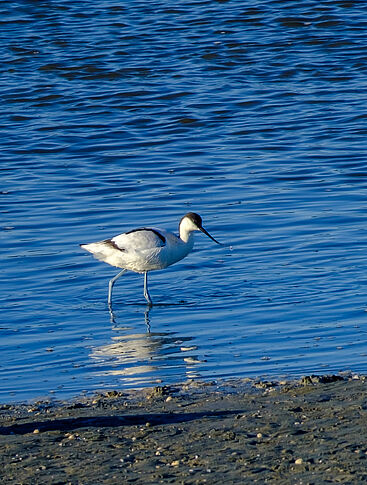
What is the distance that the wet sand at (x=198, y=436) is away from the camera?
581 cm

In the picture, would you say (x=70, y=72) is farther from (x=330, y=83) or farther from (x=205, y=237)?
(x=205, y=237)

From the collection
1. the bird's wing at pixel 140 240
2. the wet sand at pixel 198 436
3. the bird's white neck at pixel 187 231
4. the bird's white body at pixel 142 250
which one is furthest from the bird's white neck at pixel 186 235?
the wet sand at pixel 198 436

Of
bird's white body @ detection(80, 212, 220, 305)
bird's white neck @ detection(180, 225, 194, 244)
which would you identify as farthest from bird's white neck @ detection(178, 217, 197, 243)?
bird's white body @ detection(80, 212, 220, 305)

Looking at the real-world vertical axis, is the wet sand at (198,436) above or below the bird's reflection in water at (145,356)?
above

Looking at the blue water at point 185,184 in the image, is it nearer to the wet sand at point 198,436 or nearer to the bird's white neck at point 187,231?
the bird's white neck at point 187,231

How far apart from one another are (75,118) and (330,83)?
17.8ft

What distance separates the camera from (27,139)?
18844mm

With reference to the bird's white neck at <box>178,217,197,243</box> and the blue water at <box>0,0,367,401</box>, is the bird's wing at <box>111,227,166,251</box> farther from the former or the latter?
the blue water at <box>0,0,367,401</box>

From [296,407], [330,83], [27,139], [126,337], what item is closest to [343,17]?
[330,83]

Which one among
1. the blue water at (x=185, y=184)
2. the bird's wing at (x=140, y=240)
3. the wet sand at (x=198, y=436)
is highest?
the wet sand at (x=198, y=436)

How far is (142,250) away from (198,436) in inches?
195

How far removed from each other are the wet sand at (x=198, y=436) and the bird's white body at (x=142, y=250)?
3.57 m

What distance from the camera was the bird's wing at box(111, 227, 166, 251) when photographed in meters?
11.3

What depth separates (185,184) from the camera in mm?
15648
